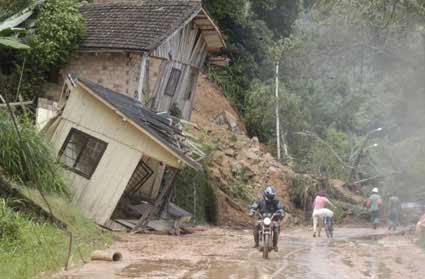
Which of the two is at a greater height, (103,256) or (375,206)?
(375,206)

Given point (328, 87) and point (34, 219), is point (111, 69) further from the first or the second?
point (328, 87)

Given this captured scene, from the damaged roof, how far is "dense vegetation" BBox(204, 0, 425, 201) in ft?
33.0

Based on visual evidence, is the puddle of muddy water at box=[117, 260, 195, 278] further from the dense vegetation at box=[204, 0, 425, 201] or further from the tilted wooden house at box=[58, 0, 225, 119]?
the dense vegetation at box=[204, 0, 425, 201]

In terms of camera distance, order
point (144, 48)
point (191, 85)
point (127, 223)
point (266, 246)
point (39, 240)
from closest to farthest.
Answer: point (39, 240) < point (266, 246) < point (127, 223) < point (144, 48) < point (191, 85)

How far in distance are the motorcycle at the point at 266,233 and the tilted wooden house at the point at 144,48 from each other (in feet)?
32.8

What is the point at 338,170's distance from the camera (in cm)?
4159

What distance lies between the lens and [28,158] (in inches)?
760

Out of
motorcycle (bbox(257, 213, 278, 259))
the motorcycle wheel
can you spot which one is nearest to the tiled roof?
motorcycle (bbox(257, 213, 278, 259))

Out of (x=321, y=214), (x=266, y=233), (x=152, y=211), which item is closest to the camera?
(x=266, y=233)

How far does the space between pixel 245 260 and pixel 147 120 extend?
7.35 metres

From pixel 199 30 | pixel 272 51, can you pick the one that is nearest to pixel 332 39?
pixel 272 51

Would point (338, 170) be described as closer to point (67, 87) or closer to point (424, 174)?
point (424, 174)

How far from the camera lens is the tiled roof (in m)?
26.2

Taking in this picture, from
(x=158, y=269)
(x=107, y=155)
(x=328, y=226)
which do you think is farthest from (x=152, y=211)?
(x=158, y=269)
